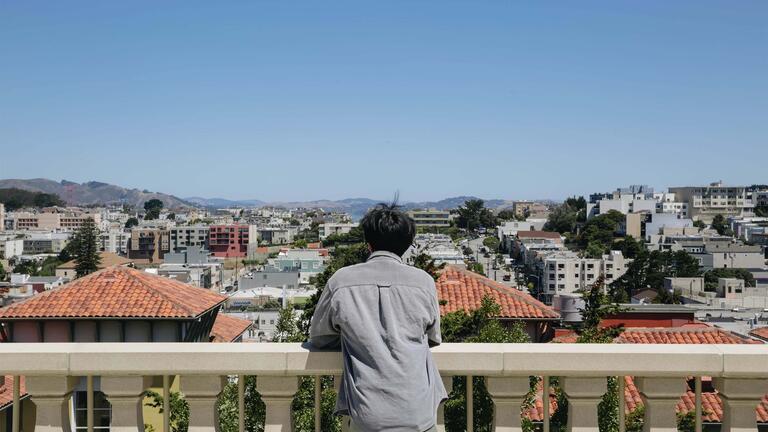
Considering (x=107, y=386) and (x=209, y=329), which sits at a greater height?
(x=107, y=386)

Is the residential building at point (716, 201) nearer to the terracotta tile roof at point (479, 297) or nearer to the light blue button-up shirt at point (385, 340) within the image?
the terracotta tile roof at point (479, 297)

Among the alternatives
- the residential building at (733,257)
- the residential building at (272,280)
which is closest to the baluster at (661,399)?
the residential building at (272,280)

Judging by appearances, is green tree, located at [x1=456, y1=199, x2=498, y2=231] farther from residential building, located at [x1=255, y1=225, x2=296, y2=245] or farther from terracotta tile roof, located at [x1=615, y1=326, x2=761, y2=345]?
terracotta tile roof, located at [x1=615, y1=326, x2=761, y2=345]

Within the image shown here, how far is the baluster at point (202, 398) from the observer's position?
3.08 meters

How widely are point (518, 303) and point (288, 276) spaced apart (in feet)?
240

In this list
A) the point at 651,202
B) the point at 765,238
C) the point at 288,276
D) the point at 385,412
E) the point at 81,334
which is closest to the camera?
the point at 385,412

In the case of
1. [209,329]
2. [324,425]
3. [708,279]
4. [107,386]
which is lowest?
[708,279]

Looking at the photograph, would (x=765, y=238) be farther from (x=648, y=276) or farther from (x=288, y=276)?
(x=288, y=276)

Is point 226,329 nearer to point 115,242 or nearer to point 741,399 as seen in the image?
point 741,399

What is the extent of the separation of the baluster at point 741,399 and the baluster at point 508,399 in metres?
0.83

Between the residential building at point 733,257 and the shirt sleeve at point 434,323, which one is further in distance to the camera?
the residential building at point 733,257

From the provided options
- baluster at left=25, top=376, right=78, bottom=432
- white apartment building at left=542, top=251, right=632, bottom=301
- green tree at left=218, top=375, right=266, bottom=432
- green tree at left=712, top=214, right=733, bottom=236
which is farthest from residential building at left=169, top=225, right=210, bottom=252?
baluster at left=25, top=376, right=78, bottom=432

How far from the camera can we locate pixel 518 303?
17.4 meters

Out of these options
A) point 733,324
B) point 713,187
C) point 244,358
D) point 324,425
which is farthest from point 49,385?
point 713,187
